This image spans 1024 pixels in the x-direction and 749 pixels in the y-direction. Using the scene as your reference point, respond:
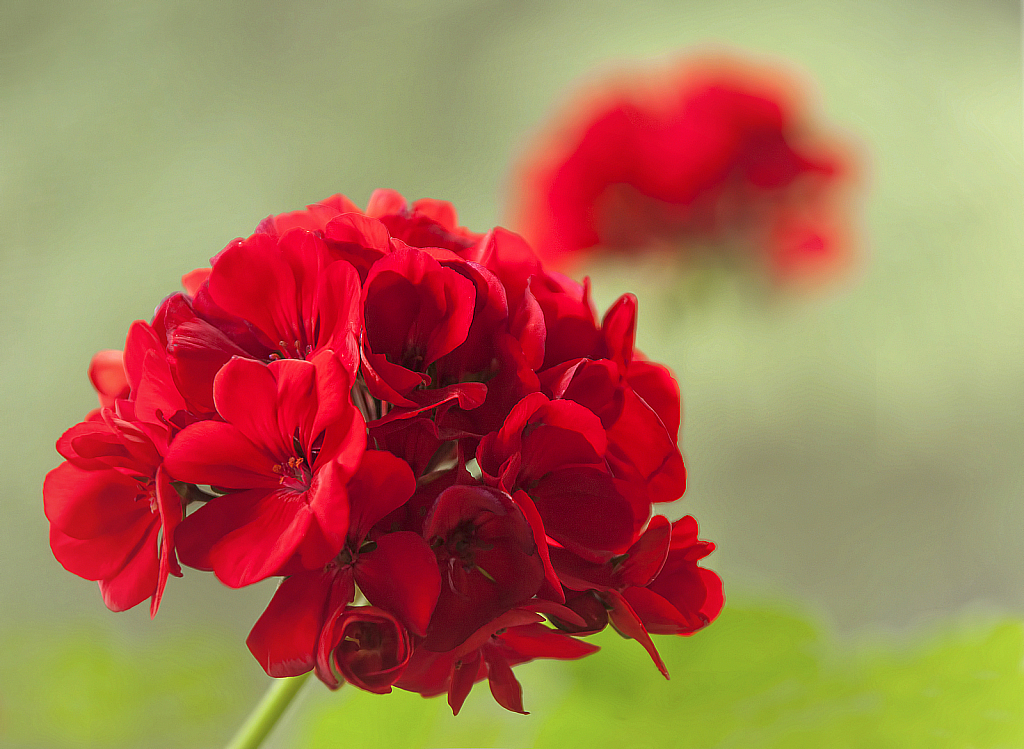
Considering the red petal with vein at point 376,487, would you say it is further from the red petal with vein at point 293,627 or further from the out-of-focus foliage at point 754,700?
the out-of-focus foliage at point 754,700

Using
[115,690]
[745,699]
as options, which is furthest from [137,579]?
[115,690]

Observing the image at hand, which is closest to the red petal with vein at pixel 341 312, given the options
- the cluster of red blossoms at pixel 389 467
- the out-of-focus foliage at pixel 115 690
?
the cluster of red blossoms at pixel 389 467

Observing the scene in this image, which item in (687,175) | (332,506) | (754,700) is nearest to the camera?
(332,506)

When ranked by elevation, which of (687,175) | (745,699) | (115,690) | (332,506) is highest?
(687,175)

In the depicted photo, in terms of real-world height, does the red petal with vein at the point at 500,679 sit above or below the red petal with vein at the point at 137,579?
below

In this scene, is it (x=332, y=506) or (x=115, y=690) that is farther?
(x=115, y=690)

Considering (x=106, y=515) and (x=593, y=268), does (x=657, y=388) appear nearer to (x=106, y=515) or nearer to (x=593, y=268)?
(x=106, y=515)
